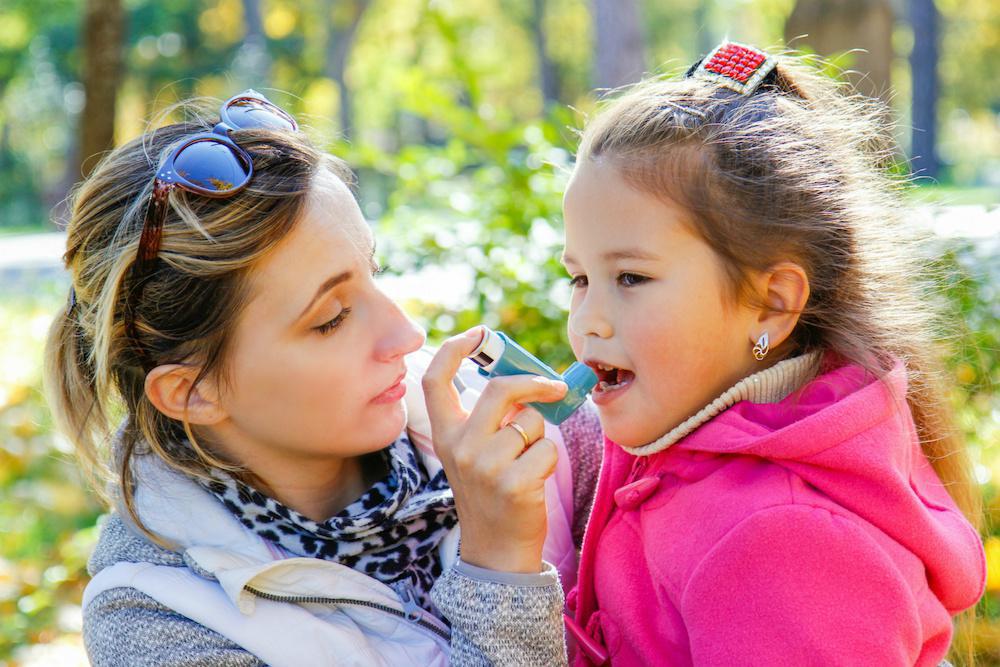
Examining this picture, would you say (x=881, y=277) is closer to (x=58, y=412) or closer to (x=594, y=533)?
(x=594, y=533)

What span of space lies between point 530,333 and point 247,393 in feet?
5.25

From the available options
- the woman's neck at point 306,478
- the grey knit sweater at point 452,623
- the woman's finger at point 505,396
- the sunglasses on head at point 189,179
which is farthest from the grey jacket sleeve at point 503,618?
the sunglasses on head at point 189,179

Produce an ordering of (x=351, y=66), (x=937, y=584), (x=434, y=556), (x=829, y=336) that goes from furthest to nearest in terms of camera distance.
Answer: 1. (x=351, y=66)
2. (x=434, y=556)
3. (x=829, y=336)
4. (x=937, y=584)

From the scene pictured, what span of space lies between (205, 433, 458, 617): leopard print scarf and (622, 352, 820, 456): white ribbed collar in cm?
49

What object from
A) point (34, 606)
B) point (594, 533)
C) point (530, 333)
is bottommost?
point (34, 606)

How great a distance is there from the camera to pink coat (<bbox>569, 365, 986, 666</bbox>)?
148cm

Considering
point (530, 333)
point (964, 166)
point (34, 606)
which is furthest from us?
point (964, 166)

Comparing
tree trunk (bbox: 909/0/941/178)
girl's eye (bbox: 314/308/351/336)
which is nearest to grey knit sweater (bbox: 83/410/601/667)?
girl's eye (bbox: 314/308/351/336)

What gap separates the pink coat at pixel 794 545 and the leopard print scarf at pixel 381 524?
15.2 inches

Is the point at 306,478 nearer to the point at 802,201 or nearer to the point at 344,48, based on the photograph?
the point at 802,201

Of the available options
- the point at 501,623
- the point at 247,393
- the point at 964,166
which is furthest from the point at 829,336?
the point at 964,166

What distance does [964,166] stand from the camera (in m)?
35.4

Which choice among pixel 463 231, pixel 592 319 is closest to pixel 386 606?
pixel 592 319

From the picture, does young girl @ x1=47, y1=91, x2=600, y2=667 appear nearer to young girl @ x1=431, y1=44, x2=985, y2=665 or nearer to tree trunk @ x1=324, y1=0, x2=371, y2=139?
young girl @ x1=431, y1=44, x2=985, y2=665
